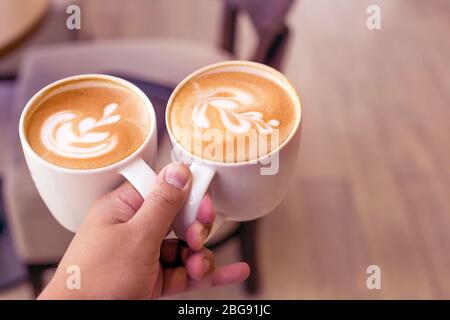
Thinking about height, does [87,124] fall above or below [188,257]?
above

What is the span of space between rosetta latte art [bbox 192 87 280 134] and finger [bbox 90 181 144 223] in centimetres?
10

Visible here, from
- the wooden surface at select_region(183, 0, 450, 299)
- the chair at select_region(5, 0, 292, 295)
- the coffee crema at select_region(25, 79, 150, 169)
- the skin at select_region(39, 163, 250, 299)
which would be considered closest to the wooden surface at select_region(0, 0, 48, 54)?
the chair at select_region(5, 0, 292, 295)

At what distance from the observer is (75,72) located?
1.05m

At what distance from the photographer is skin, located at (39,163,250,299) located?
52cm

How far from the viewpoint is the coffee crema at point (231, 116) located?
548mm

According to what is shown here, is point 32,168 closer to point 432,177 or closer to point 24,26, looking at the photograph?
point 24,26

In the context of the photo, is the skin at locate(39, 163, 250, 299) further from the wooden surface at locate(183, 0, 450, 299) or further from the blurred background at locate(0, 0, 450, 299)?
the wooden surface at locate(183, 0, 450, 299)

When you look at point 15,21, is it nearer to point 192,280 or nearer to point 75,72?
point 75,72

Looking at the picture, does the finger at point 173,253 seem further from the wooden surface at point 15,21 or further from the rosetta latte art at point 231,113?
the wooden surface at point 15,21

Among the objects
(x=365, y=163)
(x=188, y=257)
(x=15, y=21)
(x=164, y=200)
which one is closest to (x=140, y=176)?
(x=164, y=200)

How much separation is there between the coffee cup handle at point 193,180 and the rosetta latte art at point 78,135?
5 cm

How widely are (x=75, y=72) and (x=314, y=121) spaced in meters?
0.70

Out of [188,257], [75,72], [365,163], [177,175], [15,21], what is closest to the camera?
[177,175]

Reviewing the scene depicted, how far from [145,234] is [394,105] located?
1.17m
